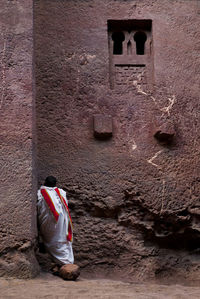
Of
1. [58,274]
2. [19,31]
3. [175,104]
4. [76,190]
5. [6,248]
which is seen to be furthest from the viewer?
[175,104]

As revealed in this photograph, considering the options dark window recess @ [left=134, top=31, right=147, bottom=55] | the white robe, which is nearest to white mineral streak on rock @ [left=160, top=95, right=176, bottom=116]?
dark window recess @ [left=134, top=31, right=147, bottom=55]

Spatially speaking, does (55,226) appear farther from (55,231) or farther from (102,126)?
(102,126)

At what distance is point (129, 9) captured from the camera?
19.1 feet

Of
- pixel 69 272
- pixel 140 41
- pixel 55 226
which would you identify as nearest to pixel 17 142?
pixel 55 226

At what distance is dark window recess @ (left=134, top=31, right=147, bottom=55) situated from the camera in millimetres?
5888

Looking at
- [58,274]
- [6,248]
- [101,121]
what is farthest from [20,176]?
[101,121]

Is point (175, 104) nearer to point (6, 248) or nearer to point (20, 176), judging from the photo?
point (20, 176)

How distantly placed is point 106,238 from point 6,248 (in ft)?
4.43

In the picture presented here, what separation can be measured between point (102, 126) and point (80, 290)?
7.13ft

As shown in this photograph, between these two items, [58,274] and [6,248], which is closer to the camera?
[6,248]

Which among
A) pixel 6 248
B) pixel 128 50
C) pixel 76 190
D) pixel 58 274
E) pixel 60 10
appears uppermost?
pixel 60 10

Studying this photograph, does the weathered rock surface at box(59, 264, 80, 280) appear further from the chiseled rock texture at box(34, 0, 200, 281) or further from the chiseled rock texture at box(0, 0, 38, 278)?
the chiseled rock texture at box(34, 0, 200, 281)

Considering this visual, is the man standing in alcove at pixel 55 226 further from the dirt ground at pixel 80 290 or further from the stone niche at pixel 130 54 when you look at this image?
the stone niche at pixel 130 54

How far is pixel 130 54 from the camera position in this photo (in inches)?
226
